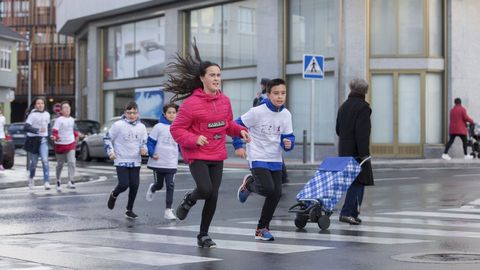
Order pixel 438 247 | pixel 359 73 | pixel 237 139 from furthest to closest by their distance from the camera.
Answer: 1. pixel 359 73
2. pixel 237 139
3. pixel 438 247

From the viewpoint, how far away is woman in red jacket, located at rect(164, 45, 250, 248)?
27.6 feet

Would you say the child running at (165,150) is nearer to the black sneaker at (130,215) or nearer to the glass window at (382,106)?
the black sneaker at (130,215)

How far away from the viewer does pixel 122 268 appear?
7172mm

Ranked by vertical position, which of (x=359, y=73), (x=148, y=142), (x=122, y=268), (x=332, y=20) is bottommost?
(x=122, y=268)

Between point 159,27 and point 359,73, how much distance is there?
484 inches

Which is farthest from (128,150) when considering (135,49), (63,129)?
(135,49)

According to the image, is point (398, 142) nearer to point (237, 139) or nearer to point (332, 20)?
point (332, 20)

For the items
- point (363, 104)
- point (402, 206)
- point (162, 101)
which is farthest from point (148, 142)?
point (162, 101)

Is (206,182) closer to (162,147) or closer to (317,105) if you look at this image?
(162,147)

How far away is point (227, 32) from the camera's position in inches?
1305

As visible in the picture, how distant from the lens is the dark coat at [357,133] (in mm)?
10648

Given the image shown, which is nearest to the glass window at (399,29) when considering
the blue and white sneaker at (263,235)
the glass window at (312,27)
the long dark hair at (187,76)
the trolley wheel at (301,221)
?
the glass window at (312,27)

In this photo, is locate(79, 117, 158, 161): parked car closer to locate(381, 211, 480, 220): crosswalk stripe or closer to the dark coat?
locate(381, 211, 480, 220): crosswalk stripe

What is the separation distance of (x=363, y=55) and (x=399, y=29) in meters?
1.51
